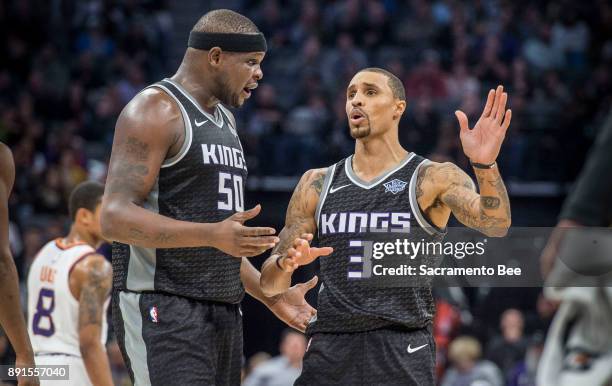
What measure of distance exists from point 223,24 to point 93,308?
7.87 feet

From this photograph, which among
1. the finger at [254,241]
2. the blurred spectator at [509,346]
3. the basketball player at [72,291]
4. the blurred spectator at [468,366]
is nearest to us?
the finger at [254,241]

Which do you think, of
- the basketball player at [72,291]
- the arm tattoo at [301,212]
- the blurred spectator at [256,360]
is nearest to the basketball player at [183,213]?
the arm tattoo at [301,212]

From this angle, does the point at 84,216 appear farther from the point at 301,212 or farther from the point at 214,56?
the point at 214,56

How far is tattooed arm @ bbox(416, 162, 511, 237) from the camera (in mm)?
5227

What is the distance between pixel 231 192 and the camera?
5242mm

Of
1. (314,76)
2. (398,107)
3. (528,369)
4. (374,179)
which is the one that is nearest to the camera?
(374,179)

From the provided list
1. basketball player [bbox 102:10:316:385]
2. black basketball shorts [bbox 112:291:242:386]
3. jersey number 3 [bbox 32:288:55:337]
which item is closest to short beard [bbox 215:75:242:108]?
basketball player [bbox 102:10:316:385]

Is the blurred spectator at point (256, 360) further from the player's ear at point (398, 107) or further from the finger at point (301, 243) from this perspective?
the finger at point (301, 243)

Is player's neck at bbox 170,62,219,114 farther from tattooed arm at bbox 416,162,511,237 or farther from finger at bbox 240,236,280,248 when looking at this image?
tattooed arm at bbox 416,162,511,237

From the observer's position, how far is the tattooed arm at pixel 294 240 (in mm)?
5219

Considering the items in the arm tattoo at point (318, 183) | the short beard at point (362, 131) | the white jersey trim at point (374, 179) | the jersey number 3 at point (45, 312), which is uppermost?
the short beard at point (362, 131)

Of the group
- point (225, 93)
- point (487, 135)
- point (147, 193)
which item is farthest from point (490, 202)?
point (147, 193)

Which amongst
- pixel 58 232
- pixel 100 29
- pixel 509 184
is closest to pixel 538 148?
pixel 509 184

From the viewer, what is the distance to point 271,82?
16.7 meters
